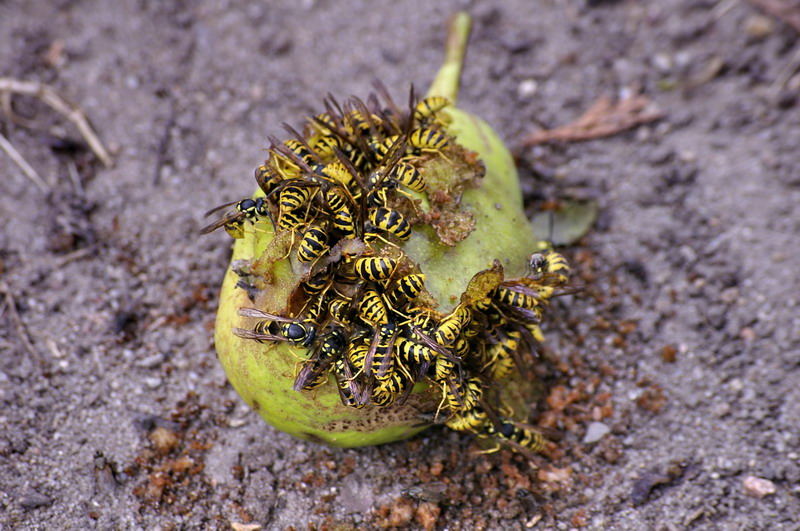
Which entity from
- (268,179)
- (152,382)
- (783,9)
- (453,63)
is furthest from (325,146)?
(783,9)

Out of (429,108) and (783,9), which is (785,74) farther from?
(429,108)

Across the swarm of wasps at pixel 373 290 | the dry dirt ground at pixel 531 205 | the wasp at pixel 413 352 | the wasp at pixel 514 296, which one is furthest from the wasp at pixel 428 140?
the dry dirt ground at pixel 531 205

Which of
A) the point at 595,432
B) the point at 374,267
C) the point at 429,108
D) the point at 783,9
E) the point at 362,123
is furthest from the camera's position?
the point at 783,9

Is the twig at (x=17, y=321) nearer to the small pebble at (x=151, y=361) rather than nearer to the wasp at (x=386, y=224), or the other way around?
the small pebble at (x=151, y=361)

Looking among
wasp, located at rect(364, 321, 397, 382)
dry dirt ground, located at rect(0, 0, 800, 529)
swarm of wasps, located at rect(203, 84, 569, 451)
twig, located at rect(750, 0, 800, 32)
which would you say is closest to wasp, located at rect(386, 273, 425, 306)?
swarm of wasps, located at rect(203, 84, 569, 451)

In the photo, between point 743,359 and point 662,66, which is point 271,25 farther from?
point 743,359

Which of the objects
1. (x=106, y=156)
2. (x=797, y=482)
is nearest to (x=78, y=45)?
(x=106, y=156)
